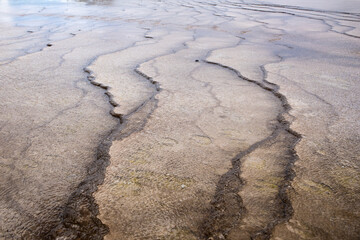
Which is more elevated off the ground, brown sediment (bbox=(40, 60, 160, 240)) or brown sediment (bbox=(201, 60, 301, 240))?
brown sediment (bbox=(201, 60, 301, 240))

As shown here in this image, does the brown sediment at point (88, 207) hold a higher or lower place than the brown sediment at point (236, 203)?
lower

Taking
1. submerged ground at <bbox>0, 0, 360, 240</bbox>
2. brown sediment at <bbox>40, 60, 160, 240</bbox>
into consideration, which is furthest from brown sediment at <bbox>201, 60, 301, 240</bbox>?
brown sediment at <bbox>40, 60, 160, 240</bbox>

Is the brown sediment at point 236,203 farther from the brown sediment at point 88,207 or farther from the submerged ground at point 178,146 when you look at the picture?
the brown sediment at point 88,207

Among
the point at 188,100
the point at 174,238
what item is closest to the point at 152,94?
the point at 188,100

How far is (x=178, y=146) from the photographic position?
1.22 m

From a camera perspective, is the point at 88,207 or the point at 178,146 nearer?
the point at 88,207

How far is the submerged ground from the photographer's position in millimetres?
Answer: 854

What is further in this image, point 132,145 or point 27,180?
point 132,145

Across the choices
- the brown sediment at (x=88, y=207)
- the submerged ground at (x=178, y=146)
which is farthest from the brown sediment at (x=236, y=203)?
the brown sediment at (x=88, y=207)

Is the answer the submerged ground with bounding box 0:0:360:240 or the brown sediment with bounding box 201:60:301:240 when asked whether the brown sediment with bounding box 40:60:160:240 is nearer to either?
the submerged ground with bounding box 0:0:360:240

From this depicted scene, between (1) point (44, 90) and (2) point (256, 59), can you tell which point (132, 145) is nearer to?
(1) point (44, 90)

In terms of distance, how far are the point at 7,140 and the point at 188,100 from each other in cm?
86

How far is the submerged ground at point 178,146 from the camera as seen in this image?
85 centimetres

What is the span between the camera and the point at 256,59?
2.66 m
